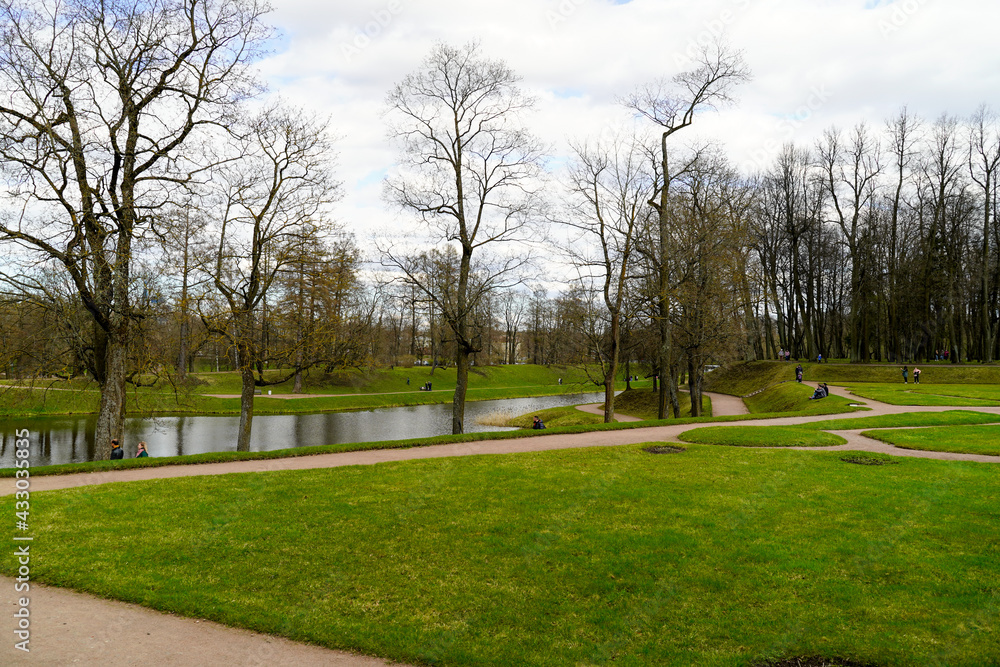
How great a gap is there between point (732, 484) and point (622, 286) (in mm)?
14471

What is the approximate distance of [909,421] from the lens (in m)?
19.1

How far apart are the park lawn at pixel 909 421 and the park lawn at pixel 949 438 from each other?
125 cm

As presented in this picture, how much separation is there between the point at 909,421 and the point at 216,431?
32115 millimetres

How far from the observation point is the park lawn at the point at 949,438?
1391cm

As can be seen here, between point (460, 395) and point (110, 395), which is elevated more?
point (110, 395)

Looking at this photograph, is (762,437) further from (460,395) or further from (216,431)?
(216,431)

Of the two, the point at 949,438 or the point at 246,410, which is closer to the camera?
the point at 949,438

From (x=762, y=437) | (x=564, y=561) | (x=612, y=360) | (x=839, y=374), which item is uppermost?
(x=612, y=360)

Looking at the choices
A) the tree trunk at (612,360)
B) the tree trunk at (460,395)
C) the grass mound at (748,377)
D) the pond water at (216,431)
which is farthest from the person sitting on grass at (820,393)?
the tree trunk at (460,395)

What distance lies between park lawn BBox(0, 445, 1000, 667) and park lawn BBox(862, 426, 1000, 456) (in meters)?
3.36

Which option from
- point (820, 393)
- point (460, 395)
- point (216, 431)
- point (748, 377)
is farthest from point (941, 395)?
point (216, 431)

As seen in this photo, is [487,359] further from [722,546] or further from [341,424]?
[722,546]

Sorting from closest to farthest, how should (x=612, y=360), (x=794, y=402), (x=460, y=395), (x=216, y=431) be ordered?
(x=460, y=395), (x=612, y=360), (x=794, y=402), (x=216, y=431)

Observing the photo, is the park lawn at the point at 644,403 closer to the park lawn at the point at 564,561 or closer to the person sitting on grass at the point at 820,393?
the person sitting on grass at the point at 820,393
